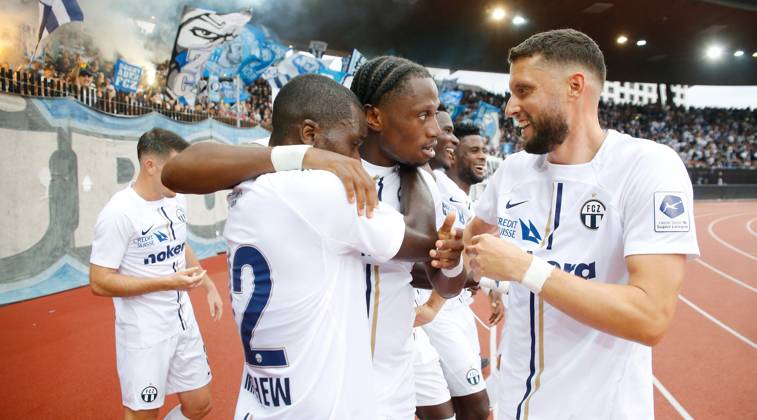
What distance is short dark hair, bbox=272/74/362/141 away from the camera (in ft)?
5.53

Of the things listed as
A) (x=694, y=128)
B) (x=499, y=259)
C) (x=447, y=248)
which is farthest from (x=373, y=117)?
(x=694, y=128)

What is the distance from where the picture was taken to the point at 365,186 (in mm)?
1493

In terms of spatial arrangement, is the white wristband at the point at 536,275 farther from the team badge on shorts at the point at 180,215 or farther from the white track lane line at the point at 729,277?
the white track lane line at the point at 729,277

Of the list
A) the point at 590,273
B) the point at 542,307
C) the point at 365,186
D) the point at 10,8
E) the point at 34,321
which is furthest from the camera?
the point at 10,8

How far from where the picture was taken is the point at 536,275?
1701 millimetres

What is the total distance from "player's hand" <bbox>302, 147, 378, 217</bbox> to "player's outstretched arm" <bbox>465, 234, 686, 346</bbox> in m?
0.62

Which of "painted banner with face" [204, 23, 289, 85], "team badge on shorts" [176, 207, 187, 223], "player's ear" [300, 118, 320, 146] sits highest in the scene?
"painted banner with face" [204, 23, 289, 85]

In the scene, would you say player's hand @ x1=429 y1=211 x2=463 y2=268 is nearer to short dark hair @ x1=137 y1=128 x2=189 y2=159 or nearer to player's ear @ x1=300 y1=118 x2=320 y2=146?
player's ear @ x1=300 y1=118 x2=320 y2=146

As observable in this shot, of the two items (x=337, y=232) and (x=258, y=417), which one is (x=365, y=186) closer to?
(x=337, y=232)

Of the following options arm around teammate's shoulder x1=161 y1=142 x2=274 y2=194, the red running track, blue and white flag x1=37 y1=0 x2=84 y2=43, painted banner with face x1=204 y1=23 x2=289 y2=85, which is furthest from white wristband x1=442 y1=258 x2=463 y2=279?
painted banner with face x1=204 y1=23 x2=289 y2=85

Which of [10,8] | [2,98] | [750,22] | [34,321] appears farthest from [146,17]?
[750,22]

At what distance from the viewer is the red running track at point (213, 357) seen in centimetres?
496

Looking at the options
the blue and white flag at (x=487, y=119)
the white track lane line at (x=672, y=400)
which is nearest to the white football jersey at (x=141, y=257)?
the white track lane line at (x=672, y=400)

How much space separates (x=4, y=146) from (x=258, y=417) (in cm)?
813
